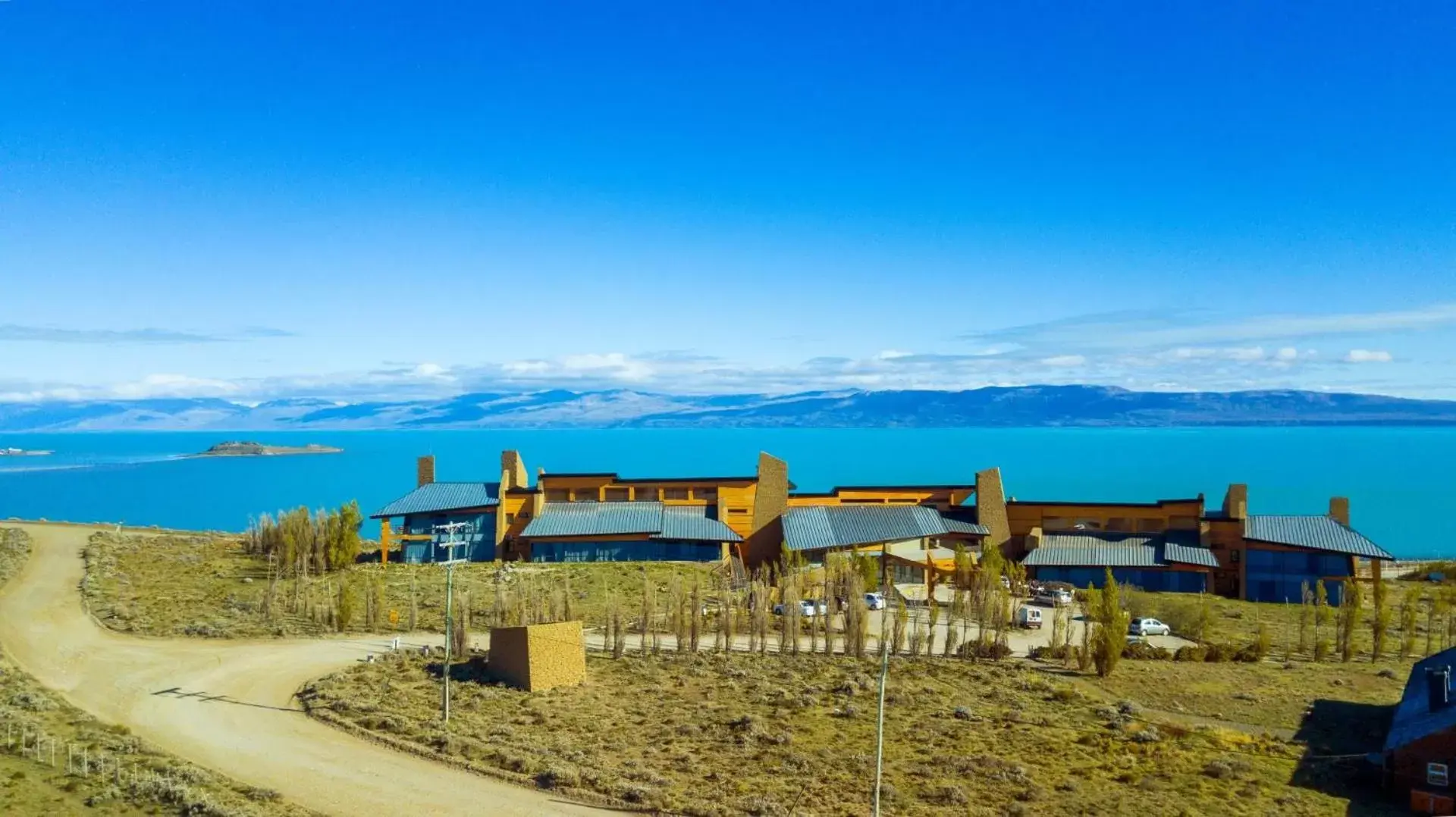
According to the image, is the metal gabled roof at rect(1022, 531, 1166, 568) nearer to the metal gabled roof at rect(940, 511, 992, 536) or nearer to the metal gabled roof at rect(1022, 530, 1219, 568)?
the metal gabled roof at rect(1022, 530, 1219, 568)

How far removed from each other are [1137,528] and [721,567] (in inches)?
895

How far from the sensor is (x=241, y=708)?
2744cm

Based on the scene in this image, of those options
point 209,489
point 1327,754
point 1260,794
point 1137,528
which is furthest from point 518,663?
point 209,489

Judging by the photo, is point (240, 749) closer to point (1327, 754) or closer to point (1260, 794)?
point (1260, 794)

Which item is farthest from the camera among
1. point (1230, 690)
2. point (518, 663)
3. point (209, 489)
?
point (209, 489)

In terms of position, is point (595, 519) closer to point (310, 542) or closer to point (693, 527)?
point (693, 527)

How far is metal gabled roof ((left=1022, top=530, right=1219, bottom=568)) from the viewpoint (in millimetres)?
52375

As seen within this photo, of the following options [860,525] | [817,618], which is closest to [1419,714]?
[817,618]

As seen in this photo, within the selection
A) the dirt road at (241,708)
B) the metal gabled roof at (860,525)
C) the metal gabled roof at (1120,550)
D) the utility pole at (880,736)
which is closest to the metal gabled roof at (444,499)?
the metal gabled roof at (860,525)

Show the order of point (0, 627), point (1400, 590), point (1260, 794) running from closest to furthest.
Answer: point (1260, 794)
point (0, 627)
point (1400, 590)

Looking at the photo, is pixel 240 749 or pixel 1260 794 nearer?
pixel 1260 794

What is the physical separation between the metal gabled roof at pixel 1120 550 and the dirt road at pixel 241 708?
3461cm

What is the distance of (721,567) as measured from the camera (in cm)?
5200

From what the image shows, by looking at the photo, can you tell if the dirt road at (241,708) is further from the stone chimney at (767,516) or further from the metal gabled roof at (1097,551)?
the metal gabled roof at (1097,551)
